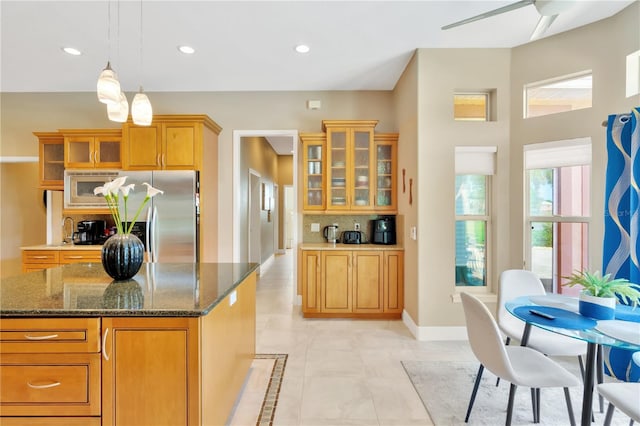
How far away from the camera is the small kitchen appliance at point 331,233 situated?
13.8ft

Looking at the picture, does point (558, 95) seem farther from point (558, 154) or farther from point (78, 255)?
point (78, 255)

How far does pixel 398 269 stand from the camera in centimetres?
367

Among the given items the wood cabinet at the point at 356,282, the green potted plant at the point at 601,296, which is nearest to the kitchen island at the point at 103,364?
the green potted plant at the point at 601,296

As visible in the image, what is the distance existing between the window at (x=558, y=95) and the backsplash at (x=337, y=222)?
2139mm

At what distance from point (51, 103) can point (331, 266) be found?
4.54 meters

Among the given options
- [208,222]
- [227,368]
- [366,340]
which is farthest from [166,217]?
[366,340]

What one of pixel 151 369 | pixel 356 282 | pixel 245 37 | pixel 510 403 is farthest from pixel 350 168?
pixel 151 369

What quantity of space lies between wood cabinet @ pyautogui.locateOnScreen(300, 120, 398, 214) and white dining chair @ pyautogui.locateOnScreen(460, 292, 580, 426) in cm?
229

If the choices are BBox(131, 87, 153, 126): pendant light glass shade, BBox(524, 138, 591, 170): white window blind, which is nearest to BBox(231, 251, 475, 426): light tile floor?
BBox(524, 138, 591, 170): white window blind

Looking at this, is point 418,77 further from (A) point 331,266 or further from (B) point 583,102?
(A) point 331,266

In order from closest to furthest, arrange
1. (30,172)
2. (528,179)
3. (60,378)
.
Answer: (60,378)
(528,179)
(30,172)

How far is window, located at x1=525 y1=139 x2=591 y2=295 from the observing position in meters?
2.78

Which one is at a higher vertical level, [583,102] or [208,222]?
[583,102]

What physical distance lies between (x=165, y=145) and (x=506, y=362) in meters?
3.88
